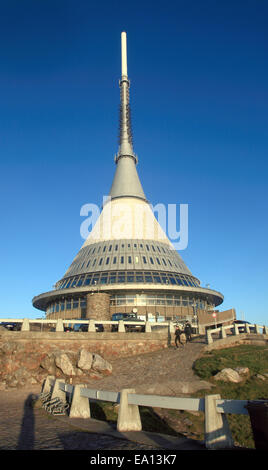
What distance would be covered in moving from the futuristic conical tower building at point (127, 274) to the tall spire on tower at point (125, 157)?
29cm

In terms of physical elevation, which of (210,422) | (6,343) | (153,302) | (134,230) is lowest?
(210,422)

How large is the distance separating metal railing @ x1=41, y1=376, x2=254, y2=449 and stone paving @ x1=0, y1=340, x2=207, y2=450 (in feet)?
2.82

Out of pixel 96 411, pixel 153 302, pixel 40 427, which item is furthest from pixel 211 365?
pixel 153 302

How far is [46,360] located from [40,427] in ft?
41.9

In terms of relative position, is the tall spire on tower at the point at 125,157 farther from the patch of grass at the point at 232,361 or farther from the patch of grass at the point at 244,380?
the patch of grass at the point at 244,380

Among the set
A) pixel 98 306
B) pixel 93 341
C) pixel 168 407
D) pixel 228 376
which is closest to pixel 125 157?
pixel 98 306

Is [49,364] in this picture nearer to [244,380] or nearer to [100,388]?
[100,388]

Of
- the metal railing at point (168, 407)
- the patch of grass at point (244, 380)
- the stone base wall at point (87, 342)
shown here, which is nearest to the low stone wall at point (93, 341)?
the stone base wall at point (87, 342)

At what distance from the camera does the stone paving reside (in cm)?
906

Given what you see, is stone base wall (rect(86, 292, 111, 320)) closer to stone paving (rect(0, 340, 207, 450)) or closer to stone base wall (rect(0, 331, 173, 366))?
stone base wall (rect(0, 331, 173, 366))

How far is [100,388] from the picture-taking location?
20484mm

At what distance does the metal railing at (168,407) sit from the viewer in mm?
7895
